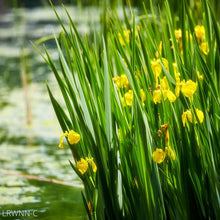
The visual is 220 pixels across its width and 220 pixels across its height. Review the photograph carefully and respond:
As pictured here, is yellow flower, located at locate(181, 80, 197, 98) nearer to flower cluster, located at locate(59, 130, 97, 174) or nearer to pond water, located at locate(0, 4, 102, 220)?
flower cluster, located at locate(59, 130, 97, 174)

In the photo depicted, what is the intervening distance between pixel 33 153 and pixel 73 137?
3.78 feet

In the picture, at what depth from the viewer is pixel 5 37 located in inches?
182

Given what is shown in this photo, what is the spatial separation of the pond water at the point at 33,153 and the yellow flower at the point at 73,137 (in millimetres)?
302

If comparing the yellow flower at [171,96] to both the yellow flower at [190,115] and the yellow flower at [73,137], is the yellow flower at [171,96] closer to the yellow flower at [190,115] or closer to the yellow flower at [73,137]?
the yellow flower at [190,115]

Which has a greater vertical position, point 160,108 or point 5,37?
point 160,108

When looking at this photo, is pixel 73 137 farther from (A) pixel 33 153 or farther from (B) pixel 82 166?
(A) pixel 33 153

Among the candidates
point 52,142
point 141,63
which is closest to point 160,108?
point 141,63

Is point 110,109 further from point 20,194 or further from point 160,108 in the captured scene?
point 20,194

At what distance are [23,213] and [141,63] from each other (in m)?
0.73

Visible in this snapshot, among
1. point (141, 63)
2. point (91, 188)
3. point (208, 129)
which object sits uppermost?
point (141, 63)

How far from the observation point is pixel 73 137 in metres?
0.91

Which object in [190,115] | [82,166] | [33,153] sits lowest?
A: [33,153]

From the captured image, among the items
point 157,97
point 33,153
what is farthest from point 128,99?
point 33,153

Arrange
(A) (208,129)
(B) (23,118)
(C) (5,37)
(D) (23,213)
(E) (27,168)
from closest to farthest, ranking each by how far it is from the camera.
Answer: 1. (A) (208,129)
2. (D) (23,213)
3. (E) (27,168)
4. (B) (23,118)
5. (C) (5,37)
